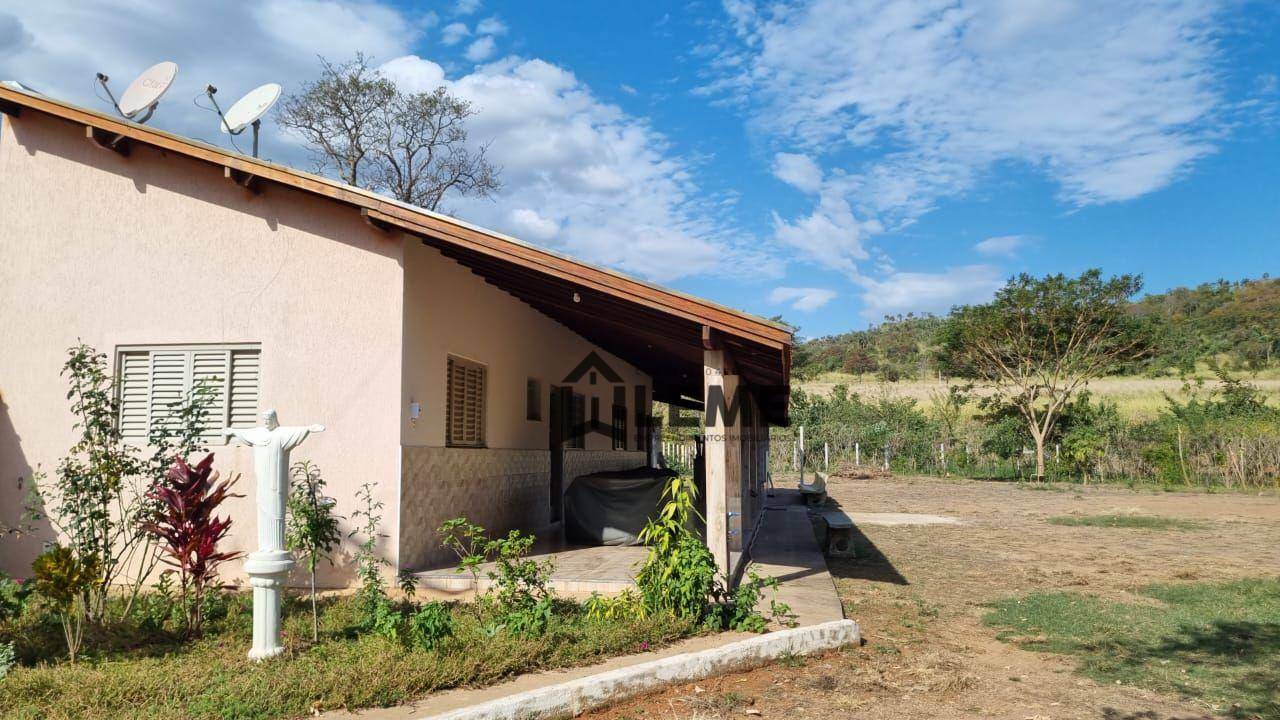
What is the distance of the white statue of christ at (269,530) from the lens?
207 inches

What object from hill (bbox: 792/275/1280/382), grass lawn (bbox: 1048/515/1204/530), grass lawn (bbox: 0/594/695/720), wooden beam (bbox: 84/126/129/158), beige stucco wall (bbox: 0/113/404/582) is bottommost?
grass lawn (bbox: 1048/515/1204/530)

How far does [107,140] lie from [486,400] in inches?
183

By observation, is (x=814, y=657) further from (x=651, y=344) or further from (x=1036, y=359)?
(x=1036, y=359)

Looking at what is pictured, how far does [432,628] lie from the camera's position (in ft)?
17.1

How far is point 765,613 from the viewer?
6746 mm

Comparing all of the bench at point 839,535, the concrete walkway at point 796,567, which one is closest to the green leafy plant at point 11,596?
the concrete walkway at point 796,567

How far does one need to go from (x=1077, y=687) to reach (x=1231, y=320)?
187ft

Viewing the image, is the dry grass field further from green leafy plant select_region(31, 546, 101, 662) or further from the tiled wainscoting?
green leafy plant select_region(31, 546, 101, 662)

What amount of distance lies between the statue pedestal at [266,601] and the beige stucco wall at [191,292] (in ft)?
8.00

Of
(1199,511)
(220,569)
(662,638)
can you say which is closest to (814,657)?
(662,638)

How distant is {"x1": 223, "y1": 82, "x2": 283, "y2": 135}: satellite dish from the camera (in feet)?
28.7

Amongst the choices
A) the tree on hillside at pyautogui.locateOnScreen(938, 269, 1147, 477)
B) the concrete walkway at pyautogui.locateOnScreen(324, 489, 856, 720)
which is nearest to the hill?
the tree on hillside at pyautogui.locateOnScreen(938, 269, 1147, 477)

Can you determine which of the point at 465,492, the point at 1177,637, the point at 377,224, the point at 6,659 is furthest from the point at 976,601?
the point at 6,659

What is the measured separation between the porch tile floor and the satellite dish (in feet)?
16.2
